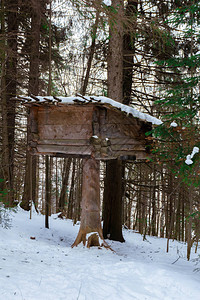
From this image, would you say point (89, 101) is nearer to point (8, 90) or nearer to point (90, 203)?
point (90, 203)

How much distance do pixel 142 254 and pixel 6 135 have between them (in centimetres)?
663

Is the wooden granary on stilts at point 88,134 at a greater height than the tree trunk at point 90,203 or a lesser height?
greater

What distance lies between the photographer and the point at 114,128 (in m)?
7.52

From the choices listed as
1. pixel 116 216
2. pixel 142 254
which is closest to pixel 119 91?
pixel 116 216

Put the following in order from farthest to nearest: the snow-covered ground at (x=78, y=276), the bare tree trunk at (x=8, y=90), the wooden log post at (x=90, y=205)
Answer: the bare tree trunk at (x=8, y=90)
the wooden log post at (x=90, y=205)
the snow-covered ground at (x=78, y=276)

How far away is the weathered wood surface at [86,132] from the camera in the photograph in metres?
7.31

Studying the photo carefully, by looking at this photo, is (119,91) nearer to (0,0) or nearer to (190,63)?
(190,63)

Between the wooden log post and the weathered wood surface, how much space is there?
0.52m

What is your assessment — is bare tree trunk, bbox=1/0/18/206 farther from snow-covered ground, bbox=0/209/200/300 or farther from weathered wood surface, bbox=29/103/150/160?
snow-covered ground, bbox=0/209/200/300

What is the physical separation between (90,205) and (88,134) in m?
2.01

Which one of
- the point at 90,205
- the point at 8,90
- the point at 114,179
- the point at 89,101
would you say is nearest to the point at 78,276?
the point at 90,205

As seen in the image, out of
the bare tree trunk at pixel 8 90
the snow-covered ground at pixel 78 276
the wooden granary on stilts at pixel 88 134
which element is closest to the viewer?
the snow-covered ground at pixel 78 276

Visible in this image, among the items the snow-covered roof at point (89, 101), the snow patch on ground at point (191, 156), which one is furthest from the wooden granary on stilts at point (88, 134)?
the snow patch on ground at point (191, 156)

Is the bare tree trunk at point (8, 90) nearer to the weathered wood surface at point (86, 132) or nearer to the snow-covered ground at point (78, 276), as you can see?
the weathered wood surface at point (86, 132)
